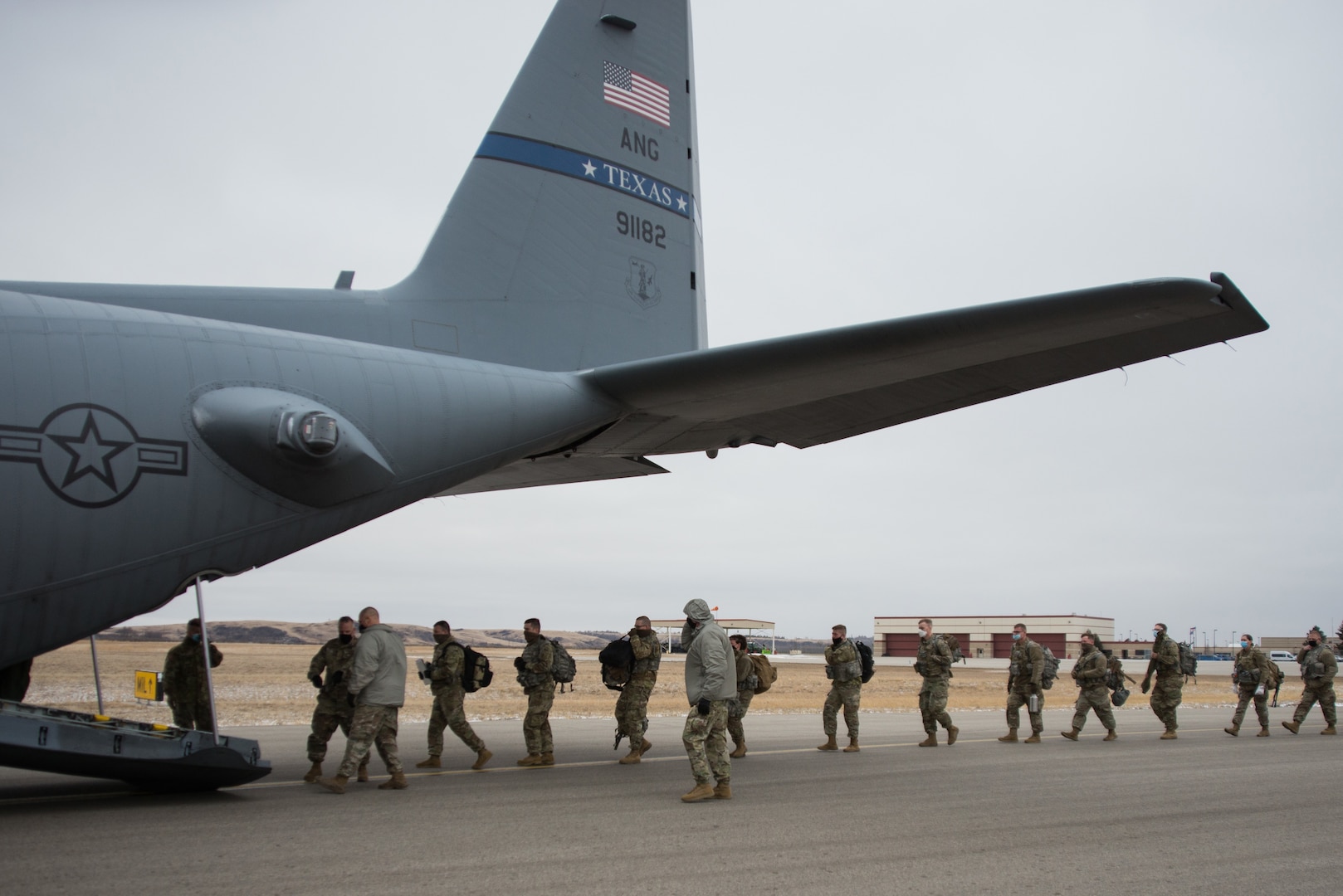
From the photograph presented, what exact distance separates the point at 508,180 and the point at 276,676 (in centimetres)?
2602

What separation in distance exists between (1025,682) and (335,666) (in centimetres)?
1014

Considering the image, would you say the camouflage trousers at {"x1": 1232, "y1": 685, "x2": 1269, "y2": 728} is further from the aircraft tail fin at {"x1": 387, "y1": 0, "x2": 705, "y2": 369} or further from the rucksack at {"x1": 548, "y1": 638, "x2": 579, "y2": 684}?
the rucksack at {"x1": 548, "y1": 638, "x2": 579, "y2": 684}

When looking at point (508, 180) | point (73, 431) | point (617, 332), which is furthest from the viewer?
point (617, 332)

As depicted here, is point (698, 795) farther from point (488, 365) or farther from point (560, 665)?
point (488, 365)

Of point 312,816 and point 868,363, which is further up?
point 868,363

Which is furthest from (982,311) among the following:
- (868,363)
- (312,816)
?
(312,816)

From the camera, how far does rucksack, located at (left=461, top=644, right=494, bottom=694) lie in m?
10.8

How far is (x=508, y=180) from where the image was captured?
10312mm

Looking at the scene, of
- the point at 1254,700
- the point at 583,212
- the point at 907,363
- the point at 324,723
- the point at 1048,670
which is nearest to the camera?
the point at 907,363

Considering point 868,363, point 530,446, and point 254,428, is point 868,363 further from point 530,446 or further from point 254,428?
point 254,428

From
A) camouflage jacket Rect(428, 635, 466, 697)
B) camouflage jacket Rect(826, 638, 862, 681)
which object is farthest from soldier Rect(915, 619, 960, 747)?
camouflage jacket Rect(428, 635, 466, 697)

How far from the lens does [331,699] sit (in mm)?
9422

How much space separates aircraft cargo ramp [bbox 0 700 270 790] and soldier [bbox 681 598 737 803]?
358cm

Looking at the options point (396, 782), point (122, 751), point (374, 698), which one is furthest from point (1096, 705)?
point (122, 751)
